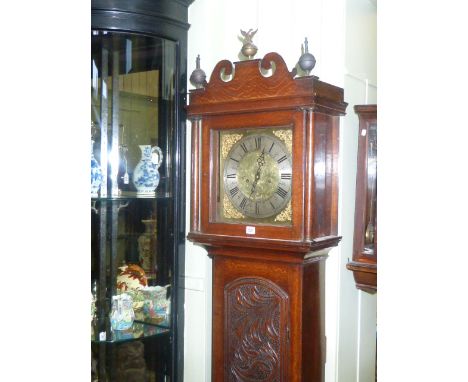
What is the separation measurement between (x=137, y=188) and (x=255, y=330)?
0.76 meters

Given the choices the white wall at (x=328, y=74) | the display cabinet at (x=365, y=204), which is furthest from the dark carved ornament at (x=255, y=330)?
the display cabinet at (x=365, y=204)

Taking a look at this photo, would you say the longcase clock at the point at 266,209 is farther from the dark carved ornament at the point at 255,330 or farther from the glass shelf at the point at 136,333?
the glass shelf at the point at 136,333

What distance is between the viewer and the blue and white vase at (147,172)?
2.26 metres

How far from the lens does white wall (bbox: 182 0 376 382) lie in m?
2.18

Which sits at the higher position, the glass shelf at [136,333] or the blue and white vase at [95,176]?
the blue and white vase at [95,176]

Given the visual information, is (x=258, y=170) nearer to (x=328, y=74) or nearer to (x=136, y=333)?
(x=328, y=74)

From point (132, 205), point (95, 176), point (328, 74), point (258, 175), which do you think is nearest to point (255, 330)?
point (258, 175)

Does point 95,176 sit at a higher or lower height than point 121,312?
higher

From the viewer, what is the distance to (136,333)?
7.39 ft

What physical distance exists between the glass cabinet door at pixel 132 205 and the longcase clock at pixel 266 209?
6.7 inches
